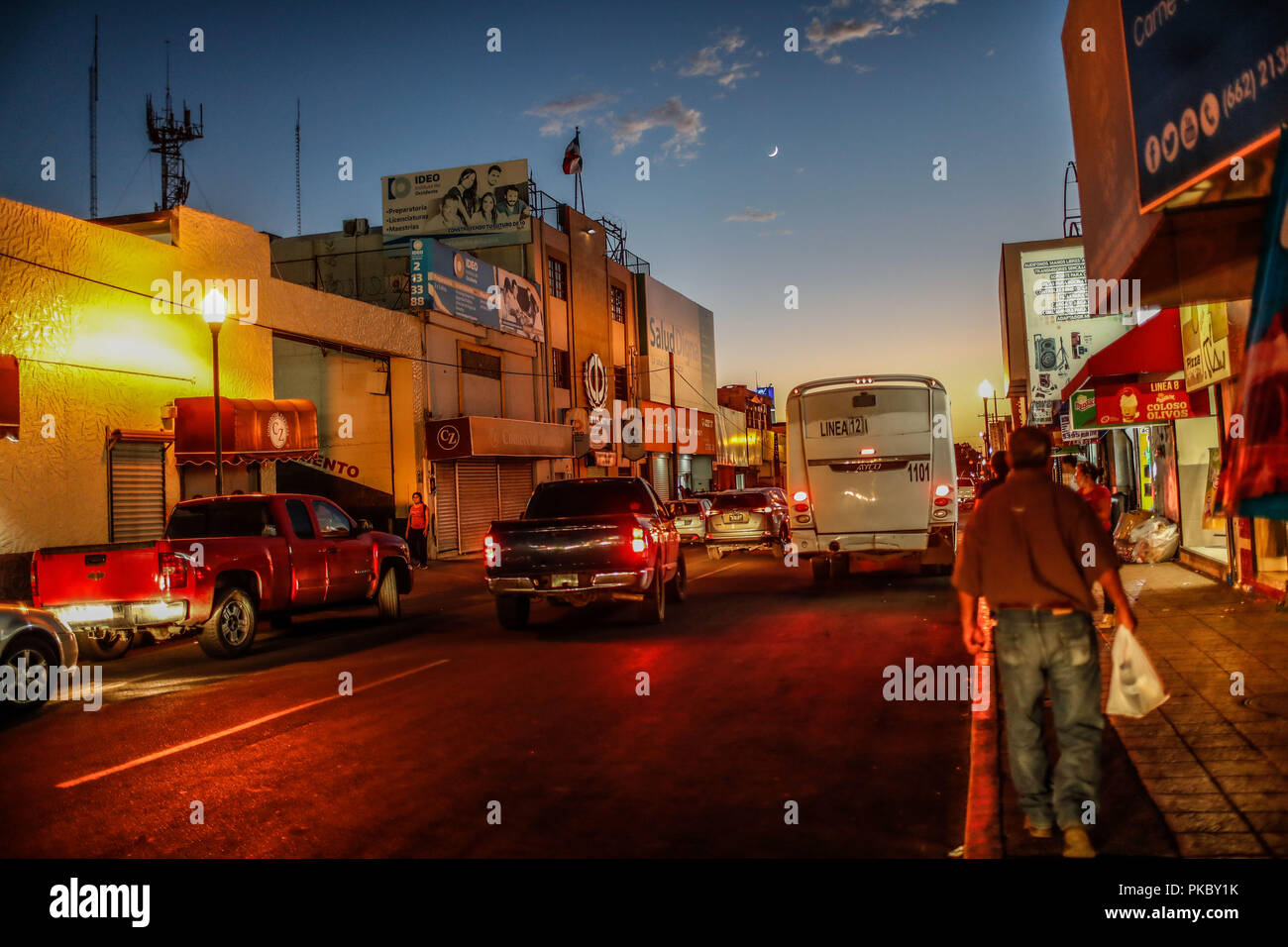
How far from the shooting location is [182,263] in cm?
1894

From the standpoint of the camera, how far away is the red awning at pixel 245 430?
59.3ft

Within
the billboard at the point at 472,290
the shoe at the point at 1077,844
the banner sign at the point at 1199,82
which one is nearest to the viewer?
the shoe at the point at 1077,844

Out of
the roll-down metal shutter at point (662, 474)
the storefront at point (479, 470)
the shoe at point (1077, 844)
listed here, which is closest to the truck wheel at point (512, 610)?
the shoe at point (1077, 844)

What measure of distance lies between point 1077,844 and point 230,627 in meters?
10.2

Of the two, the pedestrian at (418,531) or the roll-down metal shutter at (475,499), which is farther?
the roll-down metal shutter at (475,499)

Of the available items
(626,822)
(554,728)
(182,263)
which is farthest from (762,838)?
(182,263)

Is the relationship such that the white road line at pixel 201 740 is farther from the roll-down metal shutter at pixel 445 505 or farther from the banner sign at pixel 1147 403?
the roll-down metal shutter at pixel 445 505

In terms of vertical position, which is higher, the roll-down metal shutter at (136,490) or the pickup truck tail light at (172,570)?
the roll-down metal shutter at (136,490)

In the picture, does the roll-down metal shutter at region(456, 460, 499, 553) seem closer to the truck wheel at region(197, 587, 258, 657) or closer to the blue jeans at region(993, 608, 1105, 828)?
the truck wheel at region(197, 587, 258, 657)

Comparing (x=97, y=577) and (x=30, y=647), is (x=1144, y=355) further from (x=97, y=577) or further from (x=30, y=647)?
(x=30, y=647)

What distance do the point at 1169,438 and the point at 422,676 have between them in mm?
Result: 14501

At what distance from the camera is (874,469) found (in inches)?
646

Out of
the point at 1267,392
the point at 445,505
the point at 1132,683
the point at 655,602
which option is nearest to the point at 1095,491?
the point at 655,602

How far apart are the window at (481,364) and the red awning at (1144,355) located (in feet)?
64.7
